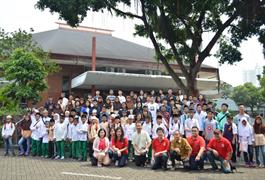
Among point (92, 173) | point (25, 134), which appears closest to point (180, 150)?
point (92, 173)

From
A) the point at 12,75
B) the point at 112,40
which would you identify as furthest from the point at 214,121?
the point at 112,40

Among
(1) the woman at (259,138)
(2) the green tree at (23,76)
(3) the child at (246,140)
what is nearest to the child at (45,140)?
(2) the green tree at (23,76)

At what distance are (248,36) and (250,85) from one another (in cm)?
4821

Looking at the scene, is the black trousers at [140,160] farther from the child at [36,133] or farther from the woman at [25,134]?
the woman at [25,134]

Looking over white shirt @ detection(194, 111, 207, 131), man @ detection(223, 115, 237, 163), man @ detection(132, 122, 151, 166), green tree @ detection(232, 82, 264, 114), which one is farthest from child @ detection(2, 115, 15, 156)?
green tree @ detection(232, 82, 264, 114)

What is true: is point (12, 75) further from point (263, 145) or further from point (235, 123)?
point (263, 145)

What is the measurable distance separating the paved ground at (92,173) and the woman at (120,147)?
320 mm

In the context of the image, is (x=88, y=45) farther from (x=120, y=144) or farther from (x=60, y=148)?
(x=120, y=144)

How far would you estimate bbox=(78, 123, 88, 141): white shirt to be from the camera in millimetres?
13203

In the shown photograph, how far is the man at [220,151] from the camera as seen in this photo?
34.7 feet

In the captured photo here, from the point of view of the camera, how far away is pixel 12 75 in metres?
16.7

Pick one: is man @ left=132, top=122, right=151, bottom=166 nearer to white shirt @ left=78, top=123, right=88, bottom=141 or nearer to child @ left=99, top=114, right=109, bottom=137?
child @ left=99, top=114, right=109, bottom=137

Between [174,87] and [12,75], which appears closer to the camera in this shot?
[12,75]

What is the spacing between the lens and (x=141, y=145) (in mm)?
11953
